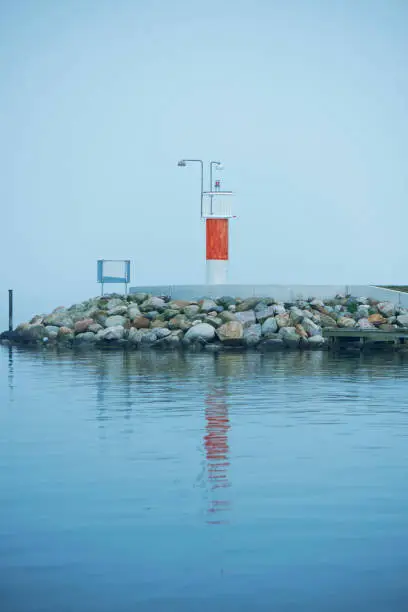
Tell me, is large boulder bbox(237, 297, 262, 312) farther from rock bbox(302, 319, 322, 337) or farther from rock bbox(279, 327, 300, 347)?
rock bbox(302, 319, 322, 337)

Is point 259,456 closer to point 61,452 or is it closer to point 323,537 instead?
point 61,452

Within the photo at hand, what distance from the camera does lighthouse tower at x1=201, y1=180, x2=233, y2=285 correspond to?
42.2 metres

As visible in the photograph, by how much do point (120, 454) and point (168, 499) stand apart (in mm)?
3119

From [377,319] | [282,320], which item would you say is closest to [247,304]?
[282,320]

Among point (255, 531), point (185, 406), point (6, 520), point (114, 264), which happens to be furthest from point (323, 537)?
point (114, 264)

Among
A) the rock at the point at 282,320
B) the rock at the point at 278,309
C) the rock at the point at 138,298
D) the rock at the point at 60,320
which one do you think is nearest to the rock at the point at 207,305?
the rock at the point at 278,309

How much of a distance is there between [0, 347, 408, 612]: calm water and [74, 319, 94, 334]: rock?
20.3m

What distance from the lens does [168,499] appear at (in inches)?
402

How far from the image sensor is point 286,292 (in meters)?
41.0

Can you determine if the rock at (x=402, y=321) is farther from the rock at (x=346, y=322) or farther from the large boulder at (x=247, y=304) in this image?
the large boulder at (x=247, y=304)

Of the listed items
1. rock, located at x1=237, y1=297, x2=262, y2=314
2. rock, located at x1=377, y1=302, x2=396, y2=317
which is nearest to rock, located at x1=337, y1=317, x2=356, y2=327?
rock, located at x1=377, y1=302, x2=396, y2=317

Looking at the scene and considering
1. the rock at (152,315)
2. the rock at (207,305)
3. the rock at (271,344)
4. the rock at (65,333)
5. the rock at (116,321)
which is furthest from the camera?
the rock at (65,333)

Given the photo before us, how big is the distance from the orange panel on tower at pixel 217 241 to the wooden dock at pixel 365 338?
6877 mm

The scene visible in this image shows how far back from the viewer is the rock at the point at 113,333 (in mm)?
39531
